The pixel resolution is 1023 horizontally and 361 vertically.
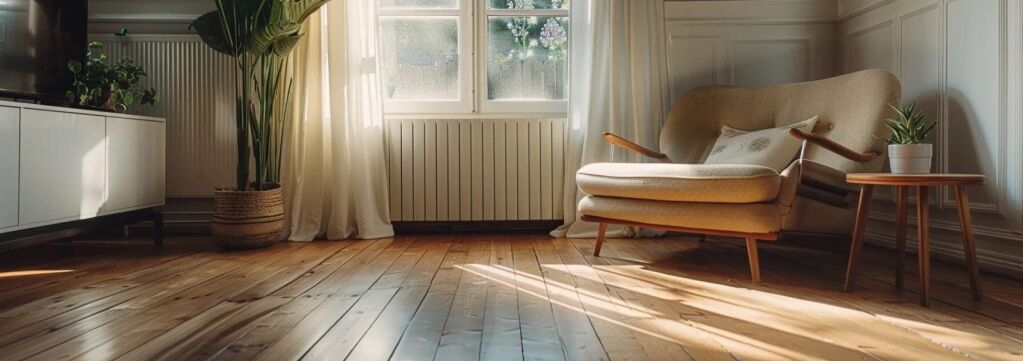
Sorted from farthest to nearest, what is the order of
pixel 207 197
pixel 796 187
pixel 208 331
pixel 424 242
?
→ pixel 207 197 < pixel 424 242 < pixel 796 187 < pixel 208 331

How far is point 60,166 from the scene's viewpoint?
2.16 metres

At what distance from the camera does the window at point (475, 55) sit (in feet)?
9.94

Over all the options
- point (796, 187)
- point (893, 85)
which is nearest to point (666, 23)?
point (893, 85)

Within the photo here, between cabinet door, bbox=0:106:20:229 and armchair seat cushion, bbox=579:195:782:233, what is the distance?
193 centimetres

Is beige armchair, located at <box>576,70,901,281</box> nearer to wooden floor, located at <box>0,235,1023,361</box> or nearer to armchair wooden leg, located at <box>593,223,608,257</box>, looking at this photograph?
armchair wooden leg, located at <box>593,223,608,257</box>

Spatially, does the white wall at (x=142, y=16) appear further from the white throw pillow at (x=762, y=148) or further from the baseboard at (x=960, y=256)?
the baseboard at (x=960, y=256)

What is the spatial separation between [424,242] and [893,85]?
75.9 inches

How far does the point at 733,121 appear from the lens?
2551 mm

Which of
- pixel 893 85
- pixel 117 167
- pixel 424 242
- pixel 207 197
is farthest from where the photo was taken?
pixel 207 197

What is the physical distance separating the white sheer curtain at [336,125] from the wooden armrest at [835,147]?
1829mm

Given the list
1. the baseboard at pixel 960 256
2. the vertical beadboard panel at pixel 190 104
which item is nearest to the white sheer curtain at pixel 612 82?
the baseboard at pixel 960 256

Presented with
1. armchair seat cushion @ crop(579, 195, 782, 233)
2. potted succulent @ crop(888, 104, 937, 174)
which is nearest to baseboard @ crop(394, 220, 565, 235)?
armchair seat cushion @ crop(579, 195, 782, 233)

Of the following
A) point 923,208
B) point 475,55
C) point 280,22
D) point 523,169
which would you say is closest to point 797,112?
point 923,208

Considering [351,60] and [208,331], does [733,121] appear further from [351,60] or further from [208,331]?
[208,331]
